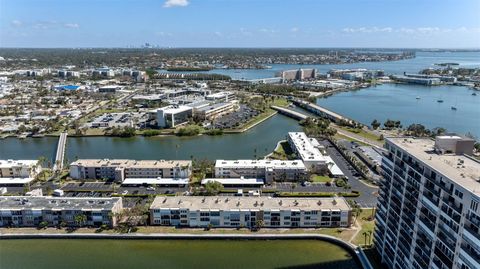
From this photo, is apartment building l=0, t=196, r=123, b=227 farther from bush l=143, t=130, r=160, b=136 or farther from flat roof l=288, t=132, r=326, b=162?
bush l=143, t=130, r=160, b=136

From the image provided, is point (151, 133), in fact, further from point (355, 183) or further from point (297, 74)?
point (297, 74)

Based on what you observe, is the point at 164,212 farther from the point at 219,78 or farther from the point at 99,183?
the point at 219,78

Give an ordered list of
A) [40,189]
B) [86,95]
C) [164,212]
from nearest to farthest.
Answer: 1. [164,212]
2. [40,189]
3. [86,95]

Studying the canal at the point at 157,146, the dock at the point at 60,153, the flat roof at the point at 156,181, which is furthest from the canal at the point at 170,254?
the canal at the point at 157,146

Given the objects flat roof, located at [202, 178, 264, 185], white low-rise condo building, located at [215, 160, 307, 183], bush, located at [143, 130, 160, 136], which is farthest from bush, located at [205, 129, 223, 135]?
flat roof, located at [202, 178, 264, 185]

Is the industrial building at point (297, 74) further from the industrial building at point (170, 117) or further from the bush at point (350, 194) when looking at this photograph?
Answer: the bush at point (350, 194)

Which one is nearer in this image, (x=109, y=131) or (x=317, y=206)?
(x=317, y=206)

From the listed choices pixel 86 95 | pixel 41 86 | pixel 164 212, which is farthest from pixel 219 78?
pixel 164 212

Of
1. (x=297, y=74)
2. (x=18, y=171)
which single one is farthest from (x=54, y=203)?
(x=297, y=74)
